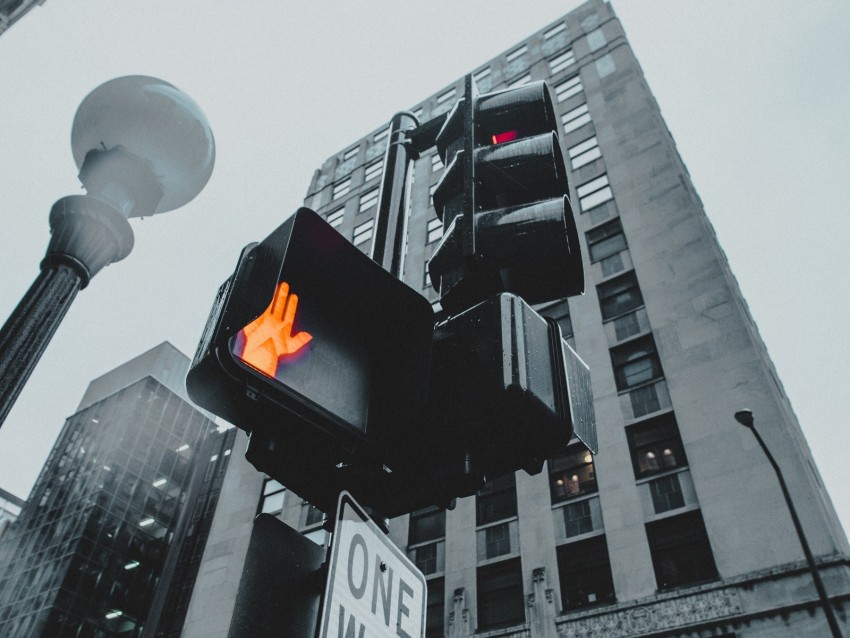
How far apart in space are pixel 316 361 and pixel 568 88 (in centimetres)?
3944

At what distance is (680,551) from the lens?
1805 cm

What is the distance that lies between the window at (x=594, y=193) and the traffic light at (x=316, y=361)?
94.0 feet

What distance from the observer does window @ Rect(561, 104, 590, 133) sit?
35016mm

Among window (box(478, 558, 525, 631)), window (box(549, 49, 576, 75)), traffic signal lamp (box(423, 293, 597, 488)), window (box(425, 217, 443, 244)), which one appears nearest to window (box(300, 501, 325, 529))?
window (box(478, 558, 525, 631))

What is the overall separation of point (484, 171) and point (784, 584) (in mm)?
17167

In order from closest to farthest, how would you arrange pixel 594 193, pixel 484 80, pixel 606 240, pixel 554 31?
1. pixel 606 240
2. pixel 594 193
3. pixel 554 31
4. pixel 484 80

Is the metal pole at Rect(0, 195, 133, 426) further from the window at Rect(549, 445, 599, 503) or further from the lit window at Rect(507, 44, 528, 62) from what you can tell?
the lit window at Rect(507, 44, 528, 62)

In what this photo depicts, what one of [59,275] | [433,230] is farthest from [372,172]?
[59,275]

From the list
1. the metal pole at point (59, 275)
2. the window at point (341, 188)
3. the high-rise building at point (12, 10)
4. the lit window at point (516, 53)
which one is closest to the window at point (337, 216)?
the window at point (341, 188)

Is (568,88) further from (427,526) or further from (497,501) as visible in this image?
(427,526)

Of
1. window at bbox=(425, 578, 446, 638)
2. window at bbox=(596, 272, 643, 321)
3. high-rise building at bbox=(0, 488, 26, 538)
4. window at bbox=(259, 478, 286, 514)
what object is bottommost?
window at bbox=(425, 578, 446, 638)

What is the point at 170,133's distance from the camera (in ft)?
19.5

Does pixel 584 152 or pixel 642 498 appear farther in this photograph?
pixel 584 152

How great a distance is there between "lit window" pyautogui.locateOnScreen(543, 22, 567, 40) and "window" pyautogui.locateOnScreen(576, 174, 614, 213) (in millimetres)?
18439
